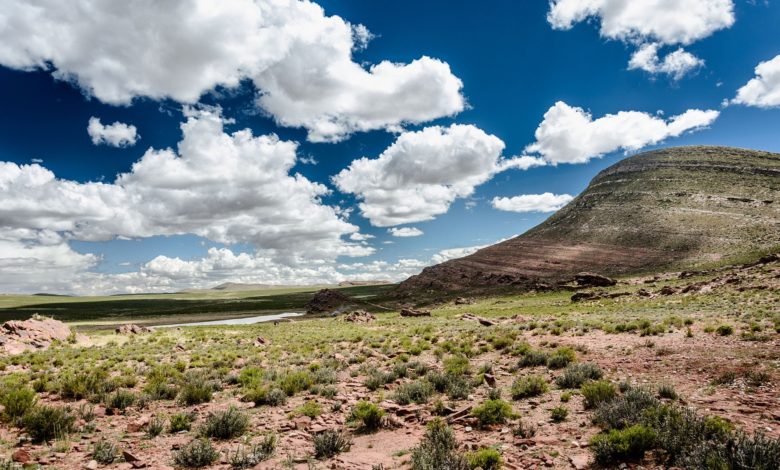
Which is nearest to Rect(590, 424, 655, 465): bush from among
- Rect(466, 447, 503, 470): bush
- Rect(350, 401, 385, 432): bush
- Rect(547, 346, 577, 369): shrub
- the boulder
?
Rect(466, 447, 503, 470): bush

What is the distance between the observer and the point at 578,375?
12.8 meters

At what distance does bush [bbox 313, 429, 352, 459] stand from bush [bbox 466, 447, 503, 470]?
3214 mm

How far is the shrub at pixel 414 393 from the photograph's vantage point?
1271 cm

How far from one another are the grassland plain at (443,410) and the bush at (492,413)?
4cm

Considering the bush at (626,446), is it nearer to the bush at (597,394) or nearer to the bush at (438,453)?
the bush at (438,453)

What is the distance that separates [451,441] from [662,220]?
112 m

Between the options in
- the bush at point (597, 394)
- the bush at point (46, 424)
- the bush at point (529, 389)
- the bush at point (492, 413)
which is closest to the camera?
the bush at point (46, 424)

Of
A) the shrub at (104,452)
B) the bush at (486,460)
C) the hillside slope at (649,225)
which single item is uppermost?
the hillside slope at (649,225)

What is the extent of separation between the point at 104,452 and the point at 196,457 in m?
2.19

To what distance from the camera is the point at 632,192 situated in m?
116

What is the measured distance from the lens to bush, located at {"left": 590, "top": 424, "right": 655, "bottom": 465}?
7262mm

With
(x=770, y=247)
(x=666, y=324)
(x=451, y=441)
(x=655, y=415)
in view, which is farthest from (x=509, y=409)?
(x=770, y=247)

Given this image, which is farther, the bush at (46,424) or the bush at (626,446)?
the bush at (46,424)

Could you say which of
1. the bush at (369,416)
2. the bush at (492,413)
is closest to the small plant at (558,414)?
the bush at (492,413)
